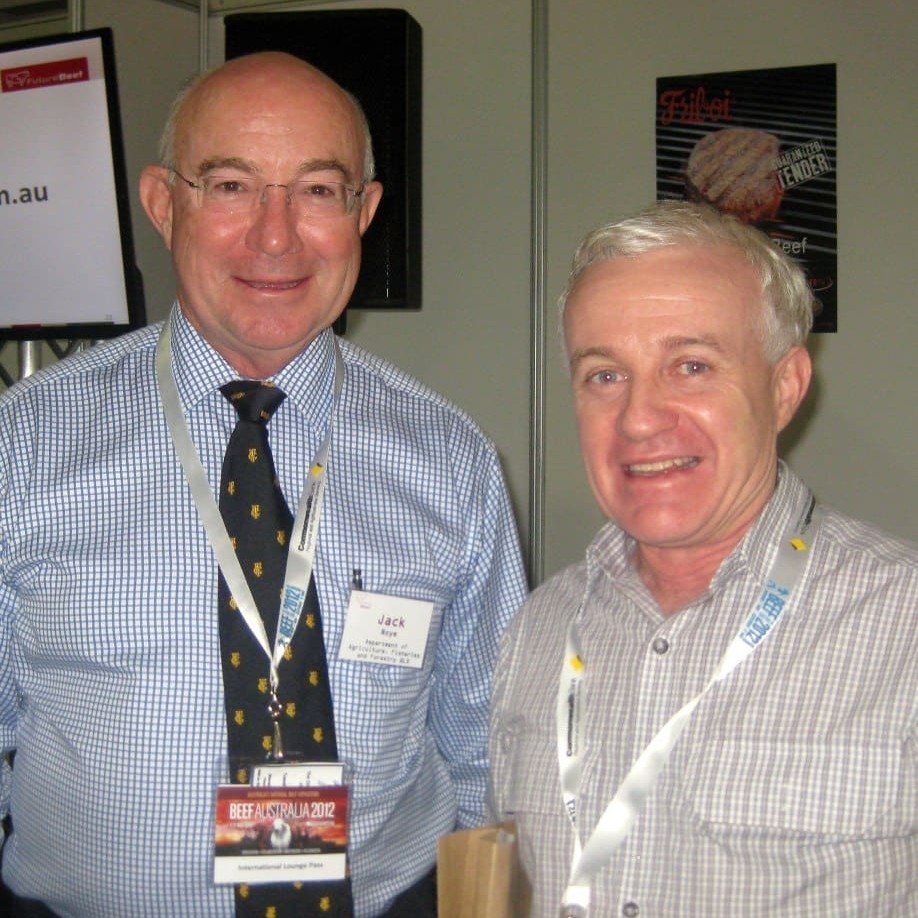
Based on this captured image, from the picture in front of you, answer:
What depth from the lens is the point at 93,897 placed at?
5.12 ft

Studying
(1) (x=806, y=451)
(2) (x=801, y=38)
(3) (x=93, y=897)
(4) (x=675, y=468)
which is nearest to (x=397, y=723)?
(3) (x=93, y=897)

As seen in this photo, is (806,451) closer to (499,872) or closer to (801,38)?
(801,38)

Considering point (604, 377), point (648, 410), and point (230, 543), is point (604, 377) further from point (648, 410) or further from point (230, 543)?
point (230, 543)

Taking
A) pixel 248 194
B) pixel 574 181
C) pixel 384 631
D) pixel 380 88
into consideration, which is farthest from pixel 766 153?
pixel 384 631

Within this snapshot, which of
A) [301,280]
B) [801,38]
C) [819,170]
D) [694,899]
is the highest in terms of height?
[801,38]

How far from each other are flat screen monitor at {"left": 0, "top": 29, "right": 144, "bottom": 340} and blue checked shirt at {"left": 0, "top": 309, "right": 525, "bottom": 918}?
1064mm

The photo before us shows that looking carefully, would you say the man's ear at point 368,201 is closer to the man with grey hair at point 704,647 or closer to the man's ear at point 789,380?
the man with grey hair at point 704,647

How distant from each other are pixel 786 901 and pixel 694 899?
0.10m

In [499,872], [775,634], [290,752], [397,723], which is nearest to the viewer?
[499,872]

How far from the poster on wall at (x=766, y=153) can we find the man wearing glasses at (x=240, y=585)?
1702mm

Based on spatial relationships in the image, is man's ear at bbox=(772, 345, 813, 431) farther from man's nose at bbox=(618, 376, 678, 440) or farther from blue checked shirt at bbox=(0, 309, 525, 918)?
blue checked shirt at bbox=(0, 309, 525, 918)

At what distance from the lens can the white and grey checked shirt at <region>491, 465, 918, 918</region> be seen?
1.26 m

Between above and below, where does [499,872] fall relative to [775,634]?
below

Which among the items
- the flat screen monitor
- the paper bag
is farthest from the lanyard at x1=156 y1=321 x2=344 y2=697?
the flat screen monitor
